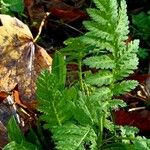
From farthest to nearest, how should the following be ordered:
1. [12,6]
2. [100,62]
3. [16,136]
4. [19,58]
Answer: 1. [12,6]
2. [19,58]
3. [16,136]
4. [100,62]

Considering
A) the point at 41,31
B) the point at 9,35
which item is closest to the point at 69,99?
the point at 9,35

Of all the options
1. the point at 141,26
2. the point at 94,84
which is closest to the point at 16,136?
the point at 94,84

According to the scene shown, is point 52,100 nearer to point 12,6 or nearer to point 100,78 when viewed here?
point 100,78

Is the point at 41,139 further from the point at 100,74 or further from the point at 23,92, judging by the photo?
the point at 100,74

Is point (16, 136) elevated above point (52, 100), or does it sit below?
below

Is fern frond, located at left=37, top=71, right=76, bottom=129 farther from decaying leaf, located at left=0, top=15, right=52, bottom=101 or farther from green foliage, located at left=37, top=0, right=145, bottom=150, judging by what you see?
decaying leaf, located at left=0, top=15, right=52, bottom=101

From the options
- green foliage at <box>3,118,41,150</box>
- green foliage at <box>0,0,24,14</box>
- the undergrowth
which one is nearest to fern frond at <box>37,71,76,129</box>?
the undergrowth

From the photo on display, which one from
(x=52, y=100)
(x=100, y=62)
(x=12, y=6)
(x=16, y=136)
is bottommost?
(x=16, y=136)
